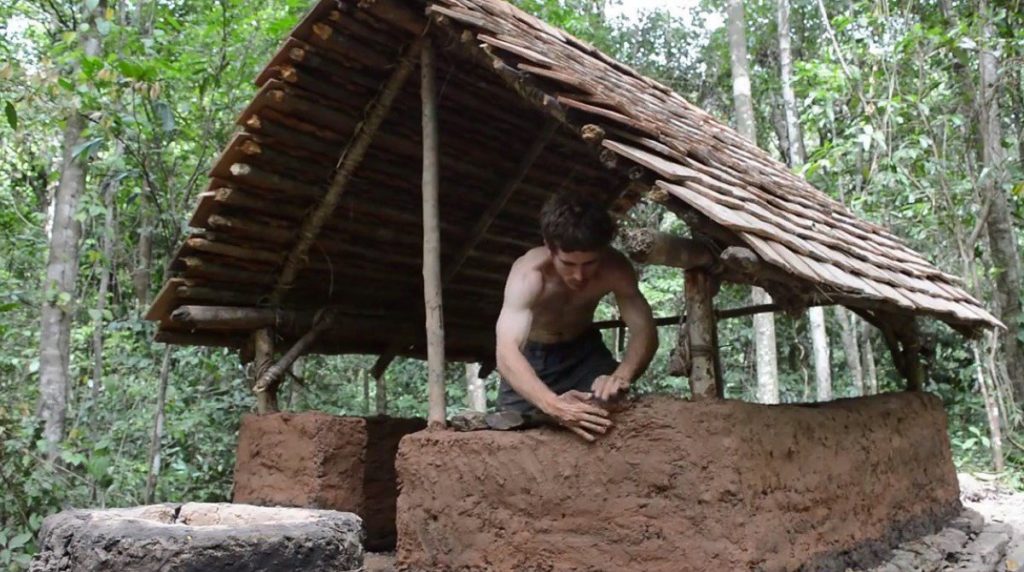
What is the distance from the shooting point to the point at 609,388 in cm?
322

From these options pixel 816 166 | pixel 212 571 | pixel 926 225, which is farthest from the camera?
pixel 926 225

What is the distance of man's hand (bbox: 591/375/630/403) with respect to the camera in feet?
10.5

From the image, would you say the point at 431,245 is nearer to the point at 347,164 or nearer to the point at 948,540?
the point at 347,164

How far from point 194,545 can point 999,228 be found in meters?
8.68

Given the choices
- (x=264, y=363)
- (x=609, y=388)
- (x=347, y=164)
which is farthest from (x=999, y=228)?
(x=264, y=363)

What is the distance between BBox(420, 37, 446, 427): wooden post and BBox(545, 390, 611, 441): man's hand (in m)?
0.77

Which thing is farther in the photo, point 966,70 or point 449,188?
point 966,70

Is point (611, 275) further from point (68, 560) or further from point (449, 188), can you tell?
point (68, 560)

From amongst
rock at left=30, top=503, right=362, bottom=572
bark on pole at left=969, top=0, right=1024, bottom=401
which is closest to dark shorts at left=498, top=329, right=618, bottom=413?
rock at left=30, top=503, right=362, bottom=572

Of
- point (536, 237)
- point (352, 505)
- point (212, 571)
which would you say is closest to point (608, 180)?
point (536, 237)

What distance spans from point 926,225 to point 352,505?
7.81 metres

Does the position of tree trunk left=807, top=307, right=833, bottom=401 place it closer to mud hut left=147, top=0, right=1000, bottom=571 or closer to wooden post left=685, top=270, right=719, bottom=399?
mud hut left=147, top=0, right=1000, bottom=571

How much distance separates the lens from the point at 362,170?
4941 mm

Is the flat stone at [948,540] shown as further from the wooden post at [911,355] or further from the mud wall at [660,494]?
the wooden post at [911,355]
